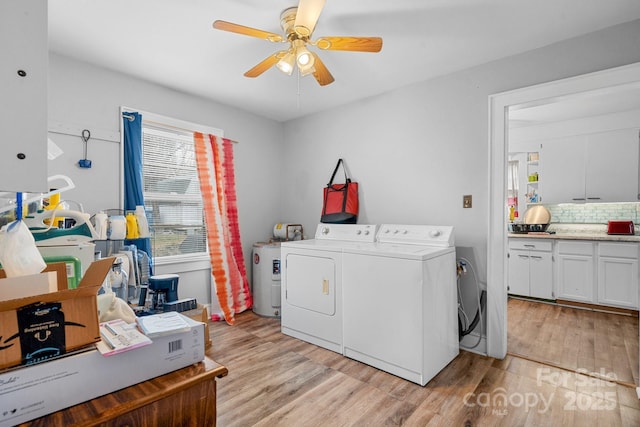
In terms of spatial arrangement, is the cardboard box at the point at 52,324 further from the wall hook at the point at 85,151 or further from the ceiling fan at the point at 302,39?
the wall hook at the point at 85,151

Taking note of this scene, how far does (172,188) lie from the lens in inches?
128

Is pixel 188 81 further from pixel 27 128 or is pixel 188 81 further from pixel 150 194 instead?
pixel 27 128

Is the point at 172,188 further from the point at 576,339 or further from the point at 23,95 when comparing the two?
the point at 576,339

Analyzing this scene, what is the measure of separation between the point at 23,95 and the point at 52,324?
1.71ft

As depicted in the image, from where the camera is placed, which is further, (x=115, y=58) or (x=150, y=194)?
(x=150, y=194)

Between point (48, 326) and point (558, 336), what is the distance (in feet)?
12.2

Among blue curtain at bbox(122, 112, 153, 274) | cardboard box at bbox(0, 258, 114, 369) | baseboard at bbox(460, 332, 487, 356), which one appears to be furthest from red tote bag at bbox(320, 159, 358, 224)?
cardboard box at bbox(0, 258, 114, 369)

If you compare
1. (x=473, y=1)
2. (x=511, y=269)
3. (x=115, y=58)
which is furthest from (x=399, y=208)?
(x=115, y=58)

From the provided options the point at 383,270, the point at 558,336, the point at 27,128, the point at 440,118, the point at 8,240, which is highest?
the point at 440,118

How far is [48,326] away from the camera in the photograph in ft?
2.38

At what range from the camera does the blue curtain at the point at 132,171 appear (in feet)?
9.12

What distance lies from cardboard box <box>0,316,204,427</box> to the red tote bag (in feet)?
8.28

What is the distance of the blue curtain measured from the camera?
109 inches

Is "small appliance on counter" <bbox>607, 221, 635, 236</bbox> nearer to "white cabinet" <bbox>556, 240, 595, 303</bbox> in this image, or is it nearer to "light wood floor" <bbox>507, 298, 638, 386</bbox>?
"white cabinet" <bbox>556, 240, 595, 303</bbox>
